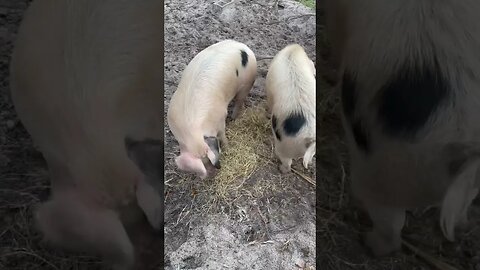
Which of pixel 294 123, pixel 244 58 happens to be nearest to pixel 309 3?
pixel 244 58

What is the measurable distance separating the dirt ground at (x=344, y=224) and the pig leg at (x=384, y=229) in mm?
12

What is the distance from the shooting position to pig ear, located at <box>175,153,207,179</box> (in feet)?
8.50

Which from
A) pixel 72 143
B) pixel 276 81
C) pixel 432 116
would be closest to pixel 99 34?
pixel 72 143

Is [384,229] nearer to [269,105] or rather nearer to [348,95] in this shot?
[348,95]

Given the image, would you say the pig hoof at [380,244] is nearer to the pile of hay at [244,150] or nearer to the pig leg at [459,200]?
the pig leg at [459,200]

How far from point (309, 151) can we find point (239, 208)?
1.33ft

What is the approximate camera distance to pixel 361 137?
937 mm

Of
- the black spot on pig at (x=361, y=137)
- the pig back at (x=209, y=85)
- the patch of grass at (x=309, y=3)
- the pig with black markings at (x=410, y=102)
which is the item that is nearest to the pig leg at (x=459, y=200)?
the pig with black markings at (x=410, y=102)

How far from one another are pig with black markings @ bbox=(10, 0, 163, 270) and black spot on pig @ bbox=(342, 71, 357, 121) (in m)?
0.30

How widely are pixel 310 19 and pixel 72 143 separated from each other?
2666 mm

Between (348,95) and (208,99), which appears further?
(208,99)

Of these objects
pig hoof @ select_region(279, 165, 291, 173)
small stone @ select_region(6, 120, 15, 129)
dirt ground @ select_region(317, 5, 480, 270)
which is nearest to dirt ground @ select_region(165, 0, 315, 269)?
pig hoof @ select_region(279, 165, 291, 173)

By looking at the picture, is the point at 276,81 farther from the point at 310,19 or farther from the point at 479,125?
the point at 479,125

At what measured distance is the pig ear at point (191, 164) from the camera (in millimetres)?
2590
